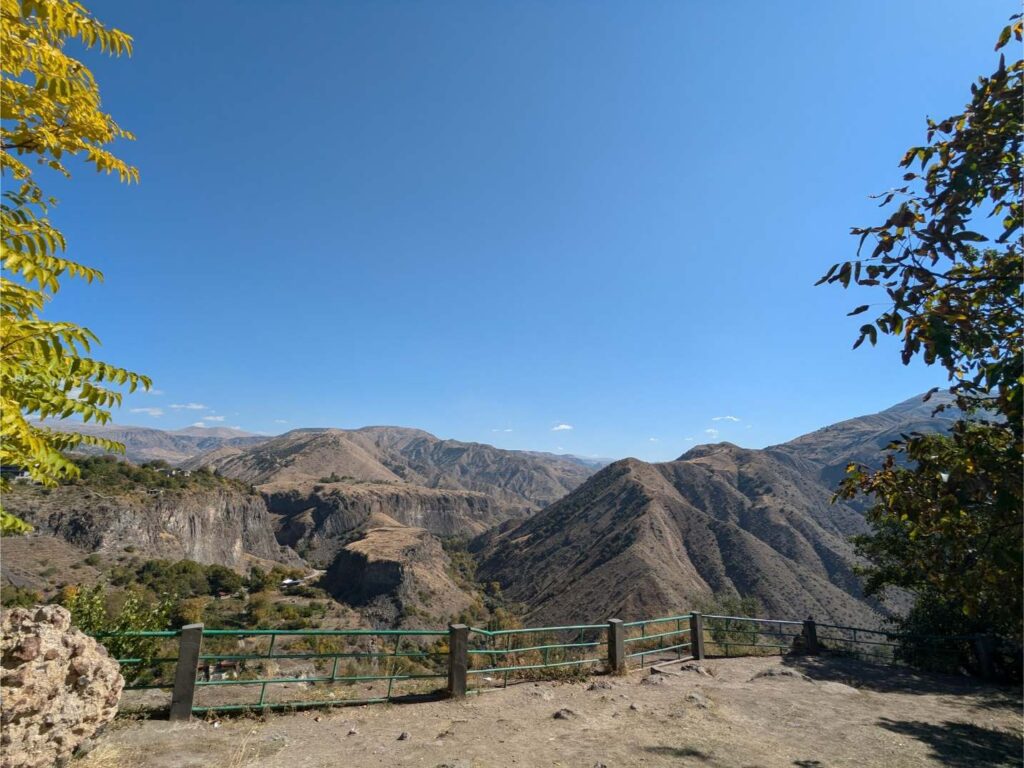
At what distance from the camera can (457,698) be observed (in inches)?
321

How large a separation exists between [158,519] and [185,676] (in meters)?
76.6

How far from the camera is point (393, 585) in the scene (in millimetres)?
72312

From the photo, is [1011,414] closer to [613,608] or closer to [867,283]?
[867,283]

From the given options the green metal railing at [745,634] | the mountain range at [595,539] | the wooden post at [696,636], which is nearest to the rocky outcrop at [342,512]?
the mountain range at [595,539]

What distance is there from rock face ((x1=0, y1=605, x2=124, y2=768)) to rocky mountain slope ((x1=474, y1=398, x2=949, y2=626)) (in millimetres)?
60736

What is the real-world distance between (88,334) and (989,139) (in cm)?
599

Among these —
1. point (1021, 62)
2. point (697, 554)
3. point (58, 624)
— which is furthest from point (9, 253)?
point (697, 554)

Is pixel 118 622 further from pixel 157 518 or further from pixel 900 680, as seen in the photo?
pixel 157 518

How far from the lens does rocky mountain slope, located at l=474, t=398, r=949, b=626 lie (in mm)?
65500

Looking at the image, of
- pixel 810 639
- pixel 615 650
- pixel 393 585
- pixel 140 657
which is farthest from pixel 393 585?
pixel 140 657

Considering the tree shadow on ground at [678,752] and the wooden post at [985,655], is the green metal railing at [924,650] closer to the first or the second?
the wooden post at [985,655]

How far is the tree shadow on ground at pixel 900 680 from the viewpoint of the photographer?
9812 mm

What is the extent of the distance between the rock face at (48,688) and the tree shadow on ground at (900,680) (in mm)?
12604

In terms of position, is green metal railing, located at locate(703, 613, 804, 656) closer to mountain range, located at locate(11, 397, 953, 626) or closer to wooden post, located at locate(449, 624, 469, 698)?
wooden post, located at locate(449, 624, 469, 698)
